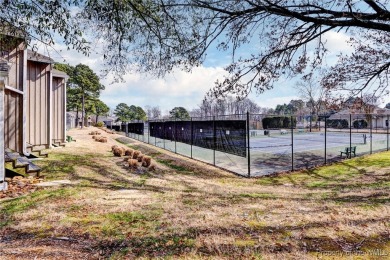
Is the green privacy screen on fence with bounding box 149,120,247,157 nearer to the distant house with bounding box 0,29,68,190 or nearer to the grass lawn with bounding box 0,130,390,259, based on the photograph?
the grass lawn with bounding box 0,130,390,259

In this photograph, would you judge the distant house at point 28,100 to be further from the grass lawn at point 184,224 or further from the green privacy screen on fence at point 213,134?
the green privacy screen on fence at point 213,134

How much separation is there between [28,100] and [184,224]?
10528 millimetres

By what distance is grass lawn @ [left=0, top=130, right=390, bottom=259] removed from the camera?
2.99 meters

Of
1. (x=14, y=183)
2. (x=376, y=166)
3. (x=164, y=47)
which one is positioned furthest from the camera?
(x=376, y=166)

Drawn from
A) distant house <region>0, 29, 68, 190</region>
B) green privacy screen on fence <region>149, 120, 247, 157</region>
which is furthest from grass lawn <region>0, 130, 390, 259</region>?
green privacy screen on fence <region>149, 120, 247, 157</region>

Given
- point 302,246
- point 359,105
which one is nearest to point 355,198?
point 302,246

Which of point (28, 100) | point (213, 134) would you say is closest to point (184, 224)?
point (213, 134)

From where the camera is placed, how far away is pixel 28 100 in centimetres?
1098

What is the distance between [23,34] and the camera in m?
5.39

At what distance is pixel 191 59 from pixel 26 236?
20.3ft

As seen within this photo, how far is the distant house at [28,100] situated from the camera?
8534 millimetres

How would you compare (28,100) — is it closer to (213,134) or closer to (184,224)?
(213,134)

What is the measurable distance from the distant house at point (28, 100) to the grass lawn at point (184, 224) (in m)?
2.47

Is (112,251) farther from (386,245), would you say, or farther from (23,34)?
(23,34)
